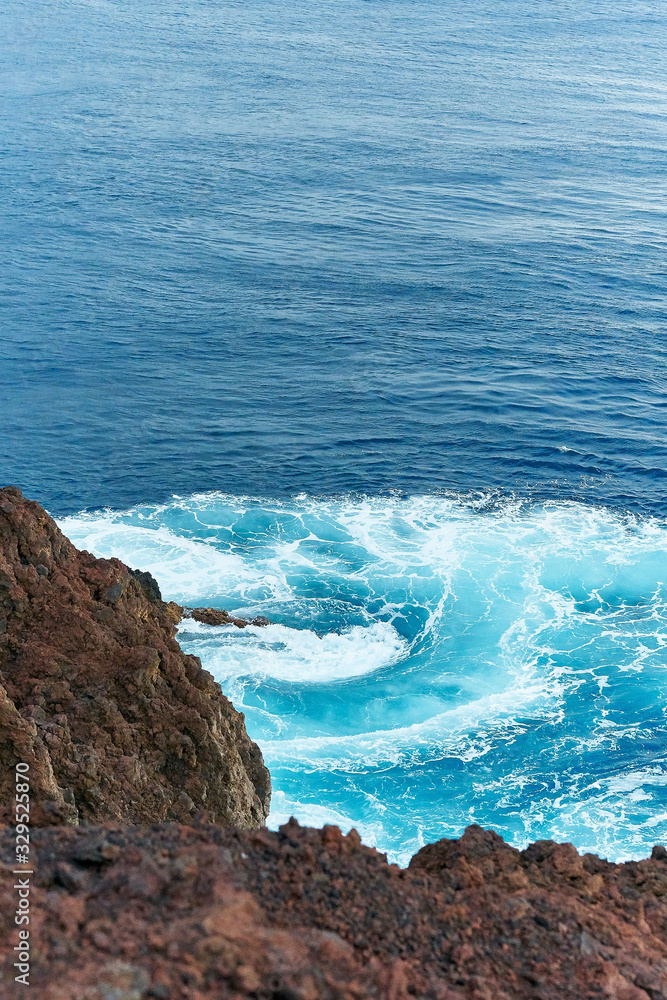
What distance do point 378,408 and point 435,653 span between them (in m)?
23.0

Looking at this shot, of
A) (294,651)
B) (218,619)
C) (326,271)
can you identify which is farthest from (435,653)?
(326,271)

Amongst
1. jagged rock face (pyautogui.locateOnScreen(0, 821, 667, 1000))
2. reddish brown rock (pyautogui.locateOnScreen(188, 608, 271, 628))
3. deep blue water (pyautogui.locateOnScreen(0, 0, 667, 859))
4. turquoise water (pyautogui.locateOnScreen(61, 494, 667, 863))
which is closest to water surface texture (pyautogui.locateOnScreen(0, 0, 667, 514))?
deep blue water (pyautogui.locateOnScreen(0, 0, 667, 859))

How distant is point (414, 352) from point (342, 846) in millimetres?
55312

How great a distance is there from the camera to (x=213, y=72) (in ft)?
431

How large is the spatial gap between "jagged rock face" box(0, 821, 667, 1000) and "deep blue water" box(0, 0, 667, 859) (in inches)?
707

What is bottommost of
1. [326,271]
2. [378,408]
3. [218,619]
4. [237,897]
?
[237,897]

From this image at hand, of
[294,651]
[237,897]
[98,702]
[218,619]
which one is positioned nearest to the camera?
[237,897]

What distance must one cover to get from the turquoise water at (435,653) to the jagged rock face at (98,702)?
10676 millimetres

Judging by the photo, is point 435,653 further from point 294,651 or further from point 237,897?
point 237,897

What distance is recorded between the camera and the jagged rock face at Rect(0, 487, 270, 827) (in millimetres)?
20250

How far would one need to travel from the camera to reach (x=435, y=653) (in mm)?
42594

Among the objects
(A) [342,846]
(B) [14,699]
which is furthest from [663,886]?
(B) [14,699]

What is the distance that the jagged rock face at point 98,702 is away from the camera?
2025 centimetres

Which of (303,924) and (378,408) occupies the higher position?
(378,408)
